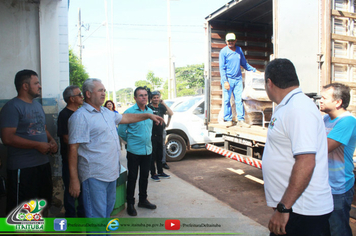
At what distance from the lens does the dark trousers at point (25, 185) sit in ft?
9.04

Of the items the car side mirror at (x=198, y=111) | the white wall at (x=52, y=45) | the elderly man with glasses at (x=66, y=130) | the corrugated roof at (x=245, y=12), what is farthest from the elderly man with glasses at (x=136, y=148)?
the car side mirror at (x=198, y=111)

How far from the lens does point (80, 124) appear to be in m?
2.38

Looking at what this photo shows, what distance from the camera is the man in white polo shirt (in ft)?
5.02

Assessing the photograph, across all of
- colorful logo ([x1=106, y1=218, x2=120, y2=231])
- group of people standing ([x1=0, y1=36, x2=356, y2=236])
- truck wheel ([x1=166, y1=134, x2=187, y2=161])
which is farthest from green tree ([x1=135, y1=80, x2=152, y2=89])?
group of people standing ([x1=0, y1=36, x2=356, y2=236])

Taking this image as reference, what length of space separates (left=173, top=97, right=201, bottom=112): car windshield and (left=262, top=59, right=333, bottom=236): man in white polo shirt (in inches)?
241

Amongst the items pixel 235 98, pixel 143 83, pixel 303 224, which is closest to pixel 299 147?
pixel 303 224

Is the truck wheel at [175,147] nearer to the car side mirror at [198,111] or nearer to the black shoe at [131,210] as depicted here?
the car side mirror at [198,111]

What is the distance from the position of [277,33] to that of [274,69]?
9.68ft

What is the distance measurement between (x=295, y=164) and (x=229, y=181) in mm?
4332

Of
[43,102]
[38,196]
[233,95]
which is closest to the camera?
[38,196]

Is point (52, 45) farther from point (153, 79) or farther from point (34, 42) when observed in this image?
point (153, 79)

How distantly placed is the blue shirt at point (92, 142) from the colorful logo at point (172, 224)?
1.44 m

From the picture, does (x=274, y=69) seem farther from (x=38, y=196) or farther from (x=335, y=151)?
(x=38, y=196)

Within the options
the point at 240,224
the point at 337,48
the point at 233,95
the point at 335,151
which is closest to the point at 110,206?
the point at 240,224
